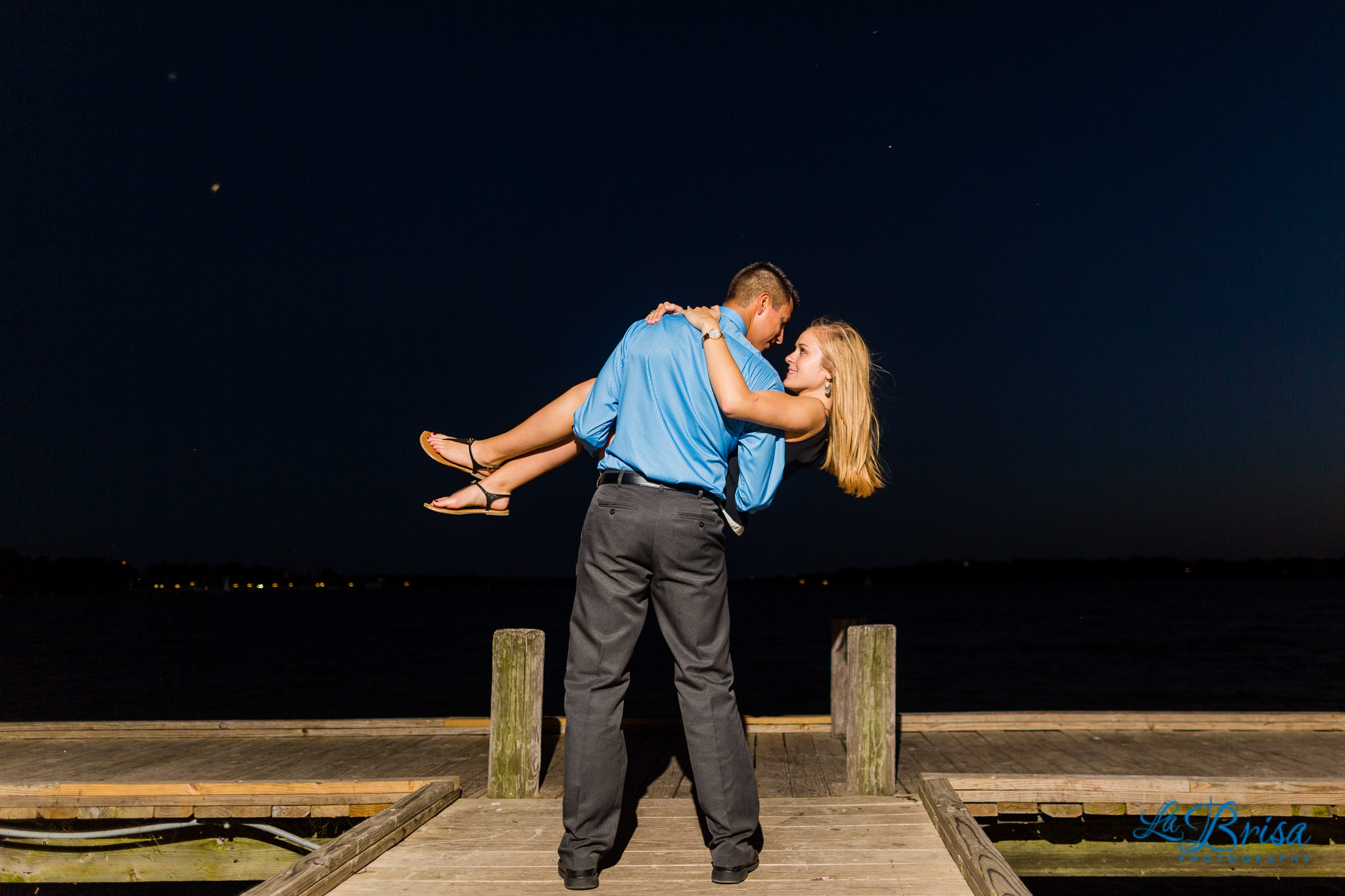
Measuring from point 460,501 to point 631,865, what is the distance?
1.83 meters

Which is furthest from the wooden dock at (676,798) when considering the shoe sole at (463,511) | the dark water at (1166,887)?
the dark water at (1166,887)

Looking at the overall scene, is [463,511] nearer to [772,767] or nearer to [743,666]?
[772,767]

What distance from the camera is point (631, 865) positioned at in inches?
126

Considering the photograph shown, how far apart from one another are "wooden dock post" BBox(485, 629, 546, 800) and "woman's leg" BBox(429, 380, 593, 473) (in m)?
0.91

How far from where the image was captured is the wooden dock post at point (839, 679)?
6078 mm

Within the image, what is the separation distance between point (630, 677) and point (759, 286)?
5.14 feet

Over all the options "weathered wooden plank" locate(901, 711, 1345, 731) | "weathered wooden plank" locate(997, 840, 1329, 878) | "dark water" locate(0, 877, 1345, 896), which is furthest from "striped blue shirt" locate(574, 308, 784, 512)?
"dark water" locate(0, 877, 1345, 896)

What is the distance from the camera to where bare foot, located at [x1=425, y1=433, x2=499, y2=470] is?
4.29 metres

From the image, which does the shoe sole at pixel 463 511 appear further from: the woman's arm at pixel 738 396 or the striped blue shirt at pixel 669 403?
the woman's arm at pixel 738 396

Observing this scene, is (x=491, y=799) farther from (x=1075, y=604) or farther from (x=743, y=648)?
(x=1075, y=604)

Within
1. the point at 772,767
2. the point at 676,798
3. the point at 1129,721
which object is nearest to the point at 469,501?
the point at 676,798

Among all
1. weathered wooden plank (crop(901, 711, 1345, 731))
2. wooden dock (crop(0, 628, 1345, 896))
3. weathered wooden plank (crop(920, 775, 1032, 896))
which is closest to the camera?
weathered wooden plank (crop(920, 775, 1032, 896))

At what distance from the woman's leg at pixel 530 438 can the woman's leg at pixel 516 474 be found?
2cm

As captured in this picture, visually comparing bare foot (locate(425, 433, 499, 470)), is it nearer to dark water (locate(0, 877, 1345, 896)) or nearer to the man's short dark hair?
the man's short dark hair
